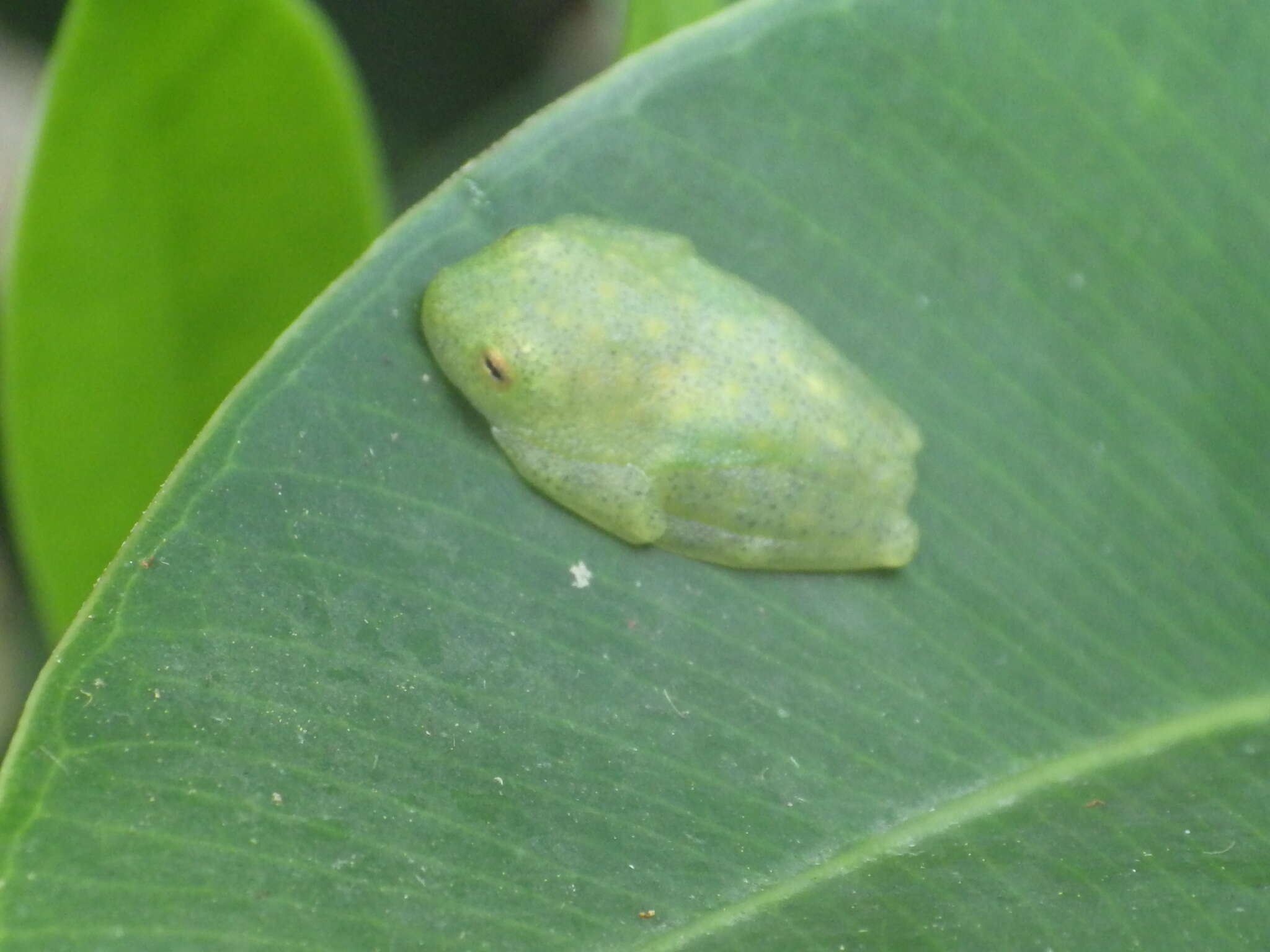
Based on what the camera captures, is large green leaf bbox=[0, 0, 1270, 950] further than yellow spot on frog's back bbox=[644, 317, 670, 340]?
No

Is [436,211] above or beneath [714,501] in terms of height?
above

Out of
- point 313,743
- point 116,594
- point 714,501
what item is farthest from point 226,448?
point 714,501

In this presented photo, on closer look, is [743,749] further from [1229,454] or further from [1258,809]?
[1229,454]

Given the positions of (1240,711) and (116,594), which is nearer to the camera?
(116,594)

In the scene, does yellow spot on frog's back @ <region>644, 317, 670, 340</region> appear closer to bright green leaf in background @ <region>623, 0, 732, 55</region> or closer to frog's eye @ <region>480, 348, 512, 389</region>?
frog's eye @ <region>480, 348, 512, 389</region>

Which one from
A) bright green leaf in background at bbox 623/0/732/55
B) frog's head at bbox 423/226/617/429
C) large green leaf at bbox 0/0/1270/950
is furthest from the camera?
bright green leaf in background at bbox 623/0/732/55

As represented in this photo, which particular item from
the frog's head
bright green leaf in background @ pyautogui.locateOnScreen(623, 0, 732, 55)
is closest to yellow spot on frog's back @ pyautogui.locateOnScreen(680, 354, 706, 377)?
the frog's head
